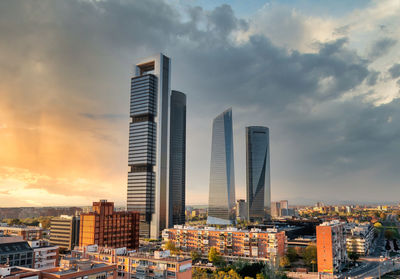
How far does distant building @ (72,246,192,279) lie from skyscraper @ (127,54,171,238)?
2085 inches

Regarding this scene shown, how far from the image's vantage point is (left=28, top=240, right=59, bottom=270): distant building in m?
41.1

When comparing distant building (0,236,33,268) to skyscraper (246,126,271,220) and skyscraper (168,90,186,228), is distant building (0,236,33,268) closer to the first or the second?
skyscraper (168,90,186,228)

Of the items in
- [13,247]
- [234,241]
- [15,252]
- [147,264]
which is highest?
[13,247]

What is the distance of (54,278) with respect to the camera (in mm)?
23172

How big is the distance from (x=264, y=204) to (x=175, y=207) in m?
62.1

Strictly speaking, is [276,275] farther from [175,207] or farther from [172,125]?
[172,125]

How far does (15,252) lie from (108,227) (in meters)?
23.4

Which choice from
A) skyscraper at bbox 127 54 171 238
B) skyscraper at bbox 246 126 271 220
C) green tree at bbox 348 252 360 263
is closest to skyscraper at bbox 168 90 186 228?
skyscraper at bbox 127 54 171 238

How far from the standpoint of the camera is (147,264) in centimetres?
3328

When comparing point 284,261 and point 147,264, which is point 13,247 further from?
point 284,261

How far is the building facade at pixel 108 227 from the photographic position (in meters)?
57.0

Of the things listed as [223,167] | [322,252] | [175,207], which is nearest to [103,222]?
[322,252]

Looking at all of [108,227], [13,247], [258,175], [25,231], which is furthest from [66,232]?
[258,175]

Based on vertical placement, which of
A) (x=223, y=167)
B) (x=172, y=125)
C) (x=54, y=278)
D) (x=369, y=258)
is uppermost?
(x=172, y=125)
